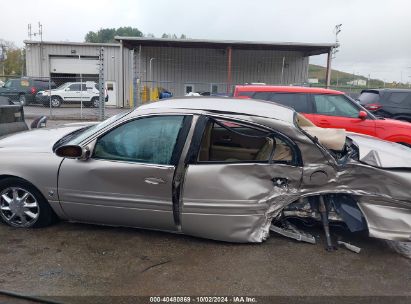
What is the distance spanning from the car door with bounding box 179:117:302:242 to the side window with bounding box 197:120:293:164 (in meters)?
0.01

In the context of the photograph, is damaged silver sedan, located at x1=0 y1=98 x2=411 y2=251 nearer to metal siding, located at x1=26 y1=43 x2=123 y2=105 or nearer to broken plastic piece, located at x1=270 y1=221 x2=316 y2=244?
broken plastic piece, located at x1=270 y1=221 x2=316 y2=244

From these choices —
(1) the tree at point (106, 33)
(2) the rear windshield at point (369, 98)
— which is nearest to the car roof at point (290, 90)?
(2) the rear windshield at point (369, 98)

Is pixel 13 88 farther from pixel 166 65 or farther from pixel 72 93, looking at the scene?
pixel 166 65

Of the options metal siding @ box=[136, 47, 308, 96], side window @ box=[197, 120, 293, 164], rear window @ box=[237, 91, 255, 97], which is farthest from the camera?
metal siding @ box=[136, 47, 308, 96]

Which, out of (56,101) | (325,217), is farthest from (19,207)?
(56,101)

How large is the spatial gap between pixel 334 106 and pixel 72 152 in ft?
18.8

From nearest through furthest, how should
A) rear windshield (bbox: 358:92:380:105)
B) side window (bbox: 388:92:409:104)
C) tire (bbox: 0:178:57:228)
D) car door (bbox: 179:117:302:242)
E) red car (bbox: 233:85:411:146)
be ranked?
car door (bbox: 179:117:302:242) < tire (bbox: 0:178:57:228) < red car (bbox: 233:85:411:146) < side window (bbox: 388:92:409:104) < rear windshield (bbox: 358:92:380:105)

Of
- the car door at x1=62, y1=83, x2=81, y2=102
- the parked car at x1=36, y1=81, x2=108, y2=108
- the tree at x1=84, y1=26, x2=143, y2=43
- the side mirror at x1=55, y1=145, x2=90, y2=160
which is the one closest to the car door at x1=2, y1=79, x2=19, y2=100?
the parked car at x1=36, y1=81, x2=108, y2=108

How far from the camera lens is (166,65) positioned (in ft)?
91.5

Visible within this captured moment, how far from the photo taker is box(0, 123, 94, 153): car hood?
13.5ft

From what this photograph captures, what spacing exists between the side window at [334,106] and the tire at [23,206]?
5683 millimetres

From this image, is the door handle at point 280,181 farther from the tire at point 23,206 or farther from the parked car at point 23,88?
the parked car at point 23,88

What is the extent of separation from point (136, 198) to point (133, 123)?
766 mm

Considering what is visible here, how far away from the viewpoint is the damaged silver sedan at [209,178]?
3.66 metres
